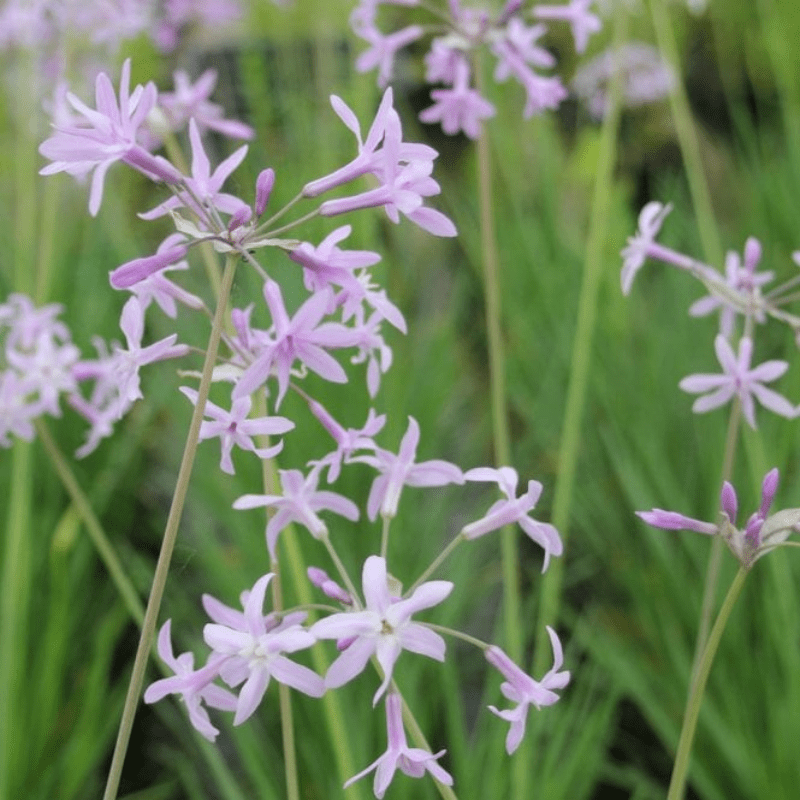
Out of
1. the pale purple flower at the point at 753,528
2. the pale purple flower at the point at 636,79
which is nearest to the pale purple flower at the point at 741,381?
the pale purple flower at the point at 753,528

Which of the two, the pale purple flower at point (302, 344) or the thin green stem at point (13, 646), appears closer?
the pale purple flower at point (302, 344)

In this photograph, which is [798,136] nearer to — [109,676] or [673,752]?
[673,752]

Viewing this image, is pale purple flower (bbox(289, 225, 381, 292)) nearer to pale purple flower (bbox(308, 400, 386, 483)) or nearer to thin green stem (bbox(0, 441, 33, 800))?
pale purple flower (bbox(308, 400, 386, 483))

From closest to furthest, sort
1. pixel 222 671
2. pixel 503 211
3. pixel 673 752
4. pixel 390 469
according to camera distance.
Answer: pixel 222 671
pixel 390 469
pixel 673 752
pixel 503 211

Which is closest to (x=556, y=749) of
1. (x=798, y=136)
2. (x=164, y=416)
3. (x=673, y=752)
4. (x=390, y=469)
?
(x=673, y=752)

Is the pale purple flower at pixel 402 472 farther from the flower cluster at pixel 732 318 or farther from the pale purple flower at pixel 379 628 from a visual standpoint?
the flower cluster at pixel 732 318

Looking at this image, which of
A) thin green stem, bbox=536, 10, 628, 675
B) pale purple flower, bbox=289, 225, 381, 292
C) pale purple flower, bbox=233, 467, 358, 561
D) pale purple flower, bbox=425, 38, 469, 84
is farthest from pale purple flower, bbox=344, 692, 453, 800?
pale purple flower, bbox=425, 38, 469, 84

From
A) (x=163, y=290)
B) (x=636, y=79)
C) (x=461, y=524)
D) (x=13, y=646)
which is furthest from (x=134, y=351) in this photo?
(x=636, y=79)

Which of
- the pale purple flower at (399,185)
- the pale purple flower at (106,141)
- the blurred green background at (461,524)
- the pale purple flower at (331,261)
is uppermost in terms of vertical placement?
the pale purple flower at (106,141)
